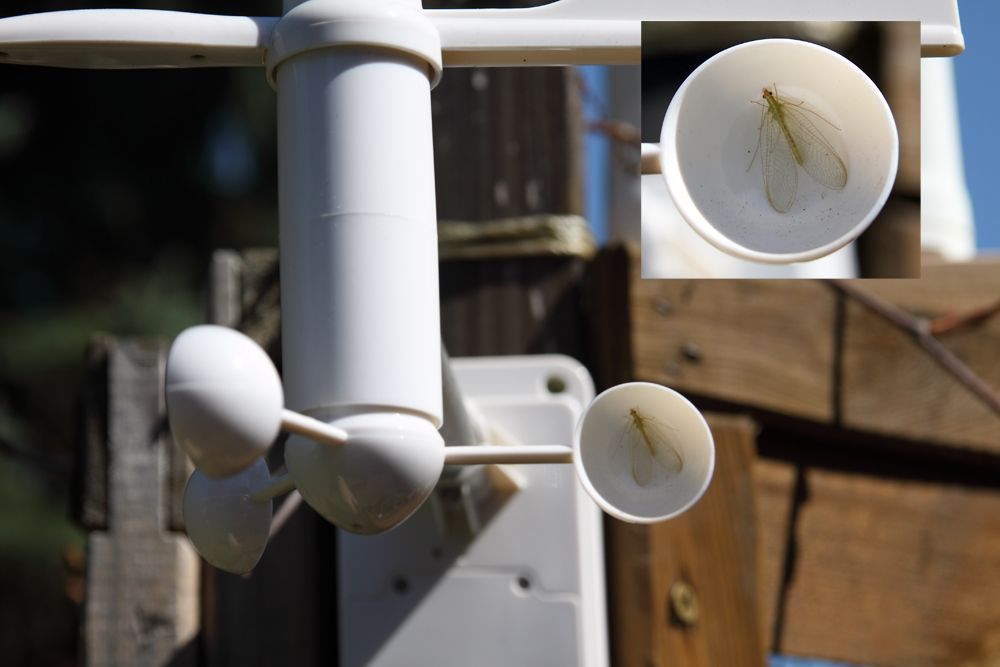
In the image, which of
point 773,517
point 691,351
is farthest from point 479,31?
point 773,517

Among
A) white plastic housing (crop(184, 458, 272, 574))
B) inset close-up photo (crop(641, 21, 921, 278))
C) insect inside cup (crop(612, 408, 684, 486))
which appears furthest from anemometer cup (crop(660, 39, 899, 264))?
white plastic housing (crop(184, 458, 272, 574))

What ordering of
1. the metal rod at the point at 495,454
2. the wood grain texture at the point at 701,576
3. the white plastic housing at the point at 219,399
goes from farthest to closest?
the wood grain texture at the point at 701,576 < the metal rod at the point at 495,454 < the white plastic housing at the point at 219,399

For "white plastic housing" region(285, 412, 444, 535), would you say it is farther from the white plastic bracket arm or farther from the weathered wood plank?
the weathered wood plank

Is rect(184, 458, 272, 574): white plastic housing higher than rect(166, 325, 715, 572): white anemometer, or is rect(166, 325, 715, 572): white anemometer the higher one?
rect(166, 325, 715, 572): white anemometer

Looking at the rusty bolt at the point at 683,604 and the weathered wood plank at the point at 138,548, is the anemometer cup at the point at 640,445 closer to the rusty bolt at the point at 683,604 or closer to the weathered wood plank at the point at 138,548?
the rusty bolt at the point at 683,604

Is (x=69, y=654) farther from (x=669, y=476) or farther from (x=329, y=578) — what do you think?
(x=669, y=476)

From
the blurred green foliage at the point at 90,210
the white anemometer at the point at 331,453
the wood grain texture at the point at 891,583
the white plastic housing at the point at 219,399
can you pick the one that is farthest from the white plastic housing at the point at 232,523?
the blurred green foliage at the point at 90,210

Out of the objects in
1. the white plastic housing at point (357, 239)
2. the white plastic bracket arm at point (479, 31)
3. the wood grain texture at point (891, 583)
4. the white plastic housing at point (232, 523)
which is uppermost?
the white plastic bracket arm at point (479, 31)
